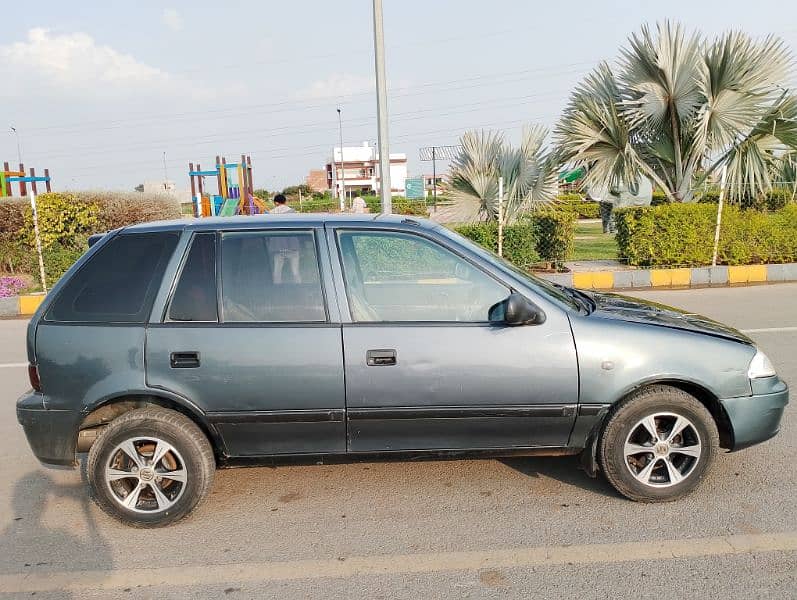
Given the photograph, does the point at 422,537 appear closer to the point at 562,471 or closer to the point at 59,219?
the point at 562,471

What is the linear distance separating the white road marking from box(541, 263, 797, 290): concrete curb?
335 inches

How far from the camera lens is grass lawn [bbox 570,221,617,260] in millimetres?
14609

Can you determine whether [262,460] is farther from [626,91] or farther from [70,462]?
[626,91]

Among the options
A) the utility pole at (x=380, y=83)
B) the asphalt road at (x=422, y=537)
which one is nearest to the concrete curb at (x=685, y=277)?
the utility pole at (x=380, y=83)

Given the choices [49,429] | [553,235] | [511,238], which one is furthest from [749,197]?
[49,429]

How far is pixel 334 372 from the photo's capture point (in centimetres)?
339

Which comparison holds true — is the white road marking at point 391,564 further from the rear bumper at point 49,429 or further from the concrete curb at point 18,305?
the concrete curb at point 18,305

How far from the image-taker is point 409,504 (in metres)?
3.67

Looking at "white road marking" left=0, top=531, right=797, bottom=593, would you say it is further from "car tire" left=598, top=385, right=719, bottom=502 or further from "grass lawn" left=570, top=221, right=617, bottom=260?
"grass lawn" left=570, top=221, right=617, bottom=260

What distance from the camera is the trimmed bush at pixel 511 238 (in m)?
12.3

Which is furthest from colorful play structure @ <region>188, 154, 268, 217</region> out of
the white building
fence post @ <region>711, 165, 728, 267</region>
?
the white building

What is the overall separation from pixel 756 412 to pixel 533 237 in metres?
9.36

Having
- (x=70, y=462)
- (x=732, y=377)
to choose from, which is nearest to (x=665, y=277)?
(x=732, y=377)

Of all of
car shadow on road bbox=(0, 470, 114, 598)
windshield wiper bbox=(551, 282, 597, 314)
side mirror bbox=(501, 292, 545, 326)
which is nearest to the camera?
car shadow on road bbox=(0, 470, 114, 598)
